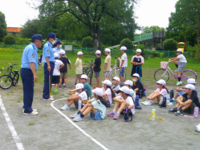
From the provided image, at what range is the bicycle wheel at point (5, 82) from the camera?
9.55 m

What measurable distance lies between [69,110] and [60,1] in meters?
30.7

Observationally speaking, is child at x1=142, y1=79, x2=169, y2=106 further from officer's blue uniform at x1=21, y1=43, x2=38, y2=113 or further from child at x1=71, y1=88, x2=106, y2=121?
officer's blue uniform at x1=21, y1=43, x2=38, y2=113

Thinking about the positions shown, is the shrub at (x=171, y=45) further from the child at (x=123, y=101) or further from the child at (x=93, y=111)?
the child at (x=93, y=111)

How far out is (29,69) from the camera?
618 centimetres

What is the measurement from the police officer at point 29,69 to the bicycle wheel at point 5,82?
149 inches

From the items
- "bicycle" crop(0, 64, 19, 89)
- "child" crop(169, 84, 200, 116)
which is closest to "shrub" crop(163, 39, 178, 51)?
"bicycle" crop(0, 64, 19, 89)

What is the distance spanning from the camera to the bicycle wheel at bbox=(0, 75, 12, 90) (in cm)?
955

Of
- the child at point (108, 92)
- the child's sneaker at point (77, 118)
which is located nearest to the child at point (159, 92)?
the child at point (108, 92)

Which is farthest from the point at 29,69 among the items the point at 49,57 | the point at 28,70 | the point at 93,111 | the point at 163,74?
the point at 163,74

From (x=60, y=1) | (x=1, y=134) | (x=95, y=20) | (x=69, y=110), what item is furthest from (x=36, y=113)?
(x=95, y=20)

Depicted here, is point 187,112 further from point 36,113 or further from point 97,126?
point 36,113

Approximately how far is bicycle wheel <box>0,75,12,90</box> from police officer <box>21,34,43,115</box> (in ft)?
12.4

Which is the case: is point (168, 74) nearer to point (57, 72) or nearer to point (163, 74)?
point (163, 74)

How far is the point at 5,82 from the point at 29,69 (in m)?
4.06
